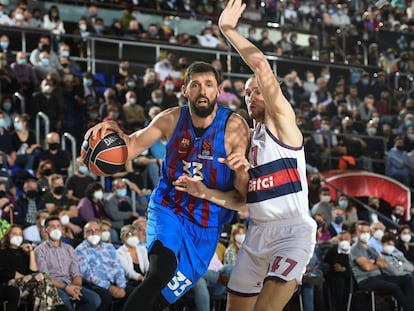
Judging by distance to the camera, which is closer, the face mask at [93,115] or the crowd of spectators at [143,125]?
the crowd of spectators at [143,125]

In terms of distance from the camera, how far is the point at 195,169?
19.7ft

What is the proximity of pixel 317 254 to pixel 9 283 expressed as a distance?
454 cm

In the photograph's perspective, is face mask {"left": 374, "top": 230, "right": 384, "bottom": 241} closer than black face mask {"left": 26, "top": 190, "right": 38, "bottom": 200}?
No

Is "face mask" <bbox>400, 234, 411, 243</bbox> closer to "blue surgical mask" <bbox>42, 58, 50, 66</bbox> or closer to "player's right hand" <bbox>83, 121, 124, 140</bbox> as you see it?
"blue surgical mask" <bbox>42, 58, 50, 66</bbox>

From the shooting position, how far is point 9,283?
9219mm

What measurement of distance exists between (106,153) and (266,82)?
130 cm

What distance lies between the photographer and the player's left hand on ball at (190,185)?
228 inches

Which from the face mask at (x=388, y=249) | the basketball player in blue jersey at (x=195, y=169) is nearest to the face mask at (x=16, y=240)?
the basketball player in blue jersey at (x=195, y=169)

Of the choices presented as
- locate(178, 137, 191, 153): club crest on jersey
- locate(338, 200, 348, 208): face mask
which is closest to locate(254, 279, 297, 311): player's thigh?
locate(178, 137, 191, 153): club crest on jersey

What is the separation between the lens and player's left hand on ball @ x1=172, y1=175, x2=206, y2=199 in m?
5.80

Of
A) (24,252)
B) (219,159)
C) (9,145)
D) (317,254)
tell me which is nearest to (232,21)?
(219,159)

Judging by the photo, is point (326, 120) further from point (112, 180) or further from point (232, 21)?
point (232, 21)

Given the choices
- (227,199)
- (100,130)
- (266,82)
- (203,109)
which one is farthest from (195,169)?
(266,82)

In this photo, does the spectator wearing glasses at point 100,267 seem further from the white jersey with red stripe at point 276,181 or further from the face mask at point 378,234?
the face mask at point 378,234
